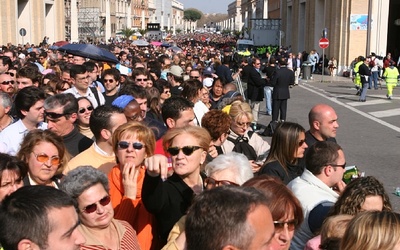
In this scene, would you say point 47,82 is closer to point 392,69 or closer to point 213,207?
point 213,207

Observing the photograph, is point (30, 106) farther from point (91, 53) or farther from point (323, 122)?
point (91, 53)

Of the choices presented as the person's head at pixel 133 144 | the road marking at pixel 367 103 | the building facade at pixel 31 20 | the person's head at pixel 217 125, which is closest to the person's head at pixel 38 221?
the person's head at pixel 133 144

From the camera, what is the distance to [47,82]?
10.6m

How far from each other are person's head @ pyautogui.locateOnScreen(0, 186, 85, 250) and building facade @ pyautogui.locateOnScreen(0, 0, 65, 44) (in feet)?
128

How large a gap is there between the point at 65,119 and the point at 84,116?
69 cm

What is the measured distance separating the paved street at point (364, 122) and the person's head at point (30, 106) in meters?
5.25

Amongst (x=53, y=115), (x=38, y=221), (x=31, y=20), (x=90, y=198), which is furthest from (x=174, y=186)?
(x=31, y=20)

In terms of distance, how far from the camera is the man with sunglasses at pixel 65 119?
6547 mm

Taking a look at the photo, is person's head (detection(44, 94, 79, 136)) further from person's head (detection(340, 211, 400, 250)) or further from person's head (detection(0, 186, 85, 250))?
person's head (detection(340, 211, 400, 250))

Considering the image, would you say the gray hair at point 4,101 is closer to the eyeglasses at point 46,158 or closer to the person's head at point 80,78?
the person's head at point 80,78

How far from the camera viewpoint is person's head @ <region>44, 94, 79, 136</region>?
656 cm

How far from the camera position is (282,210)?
366 centimetres

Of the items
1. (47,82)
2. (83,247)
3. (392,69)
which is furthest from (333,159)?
(392,69)

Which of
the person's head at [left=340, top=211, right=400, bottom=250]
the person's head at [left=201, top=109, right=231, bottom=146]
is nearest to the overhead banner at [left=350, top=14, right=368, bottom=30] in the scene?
the person's head at [left=201, top=109, right=231, bottom=146]
